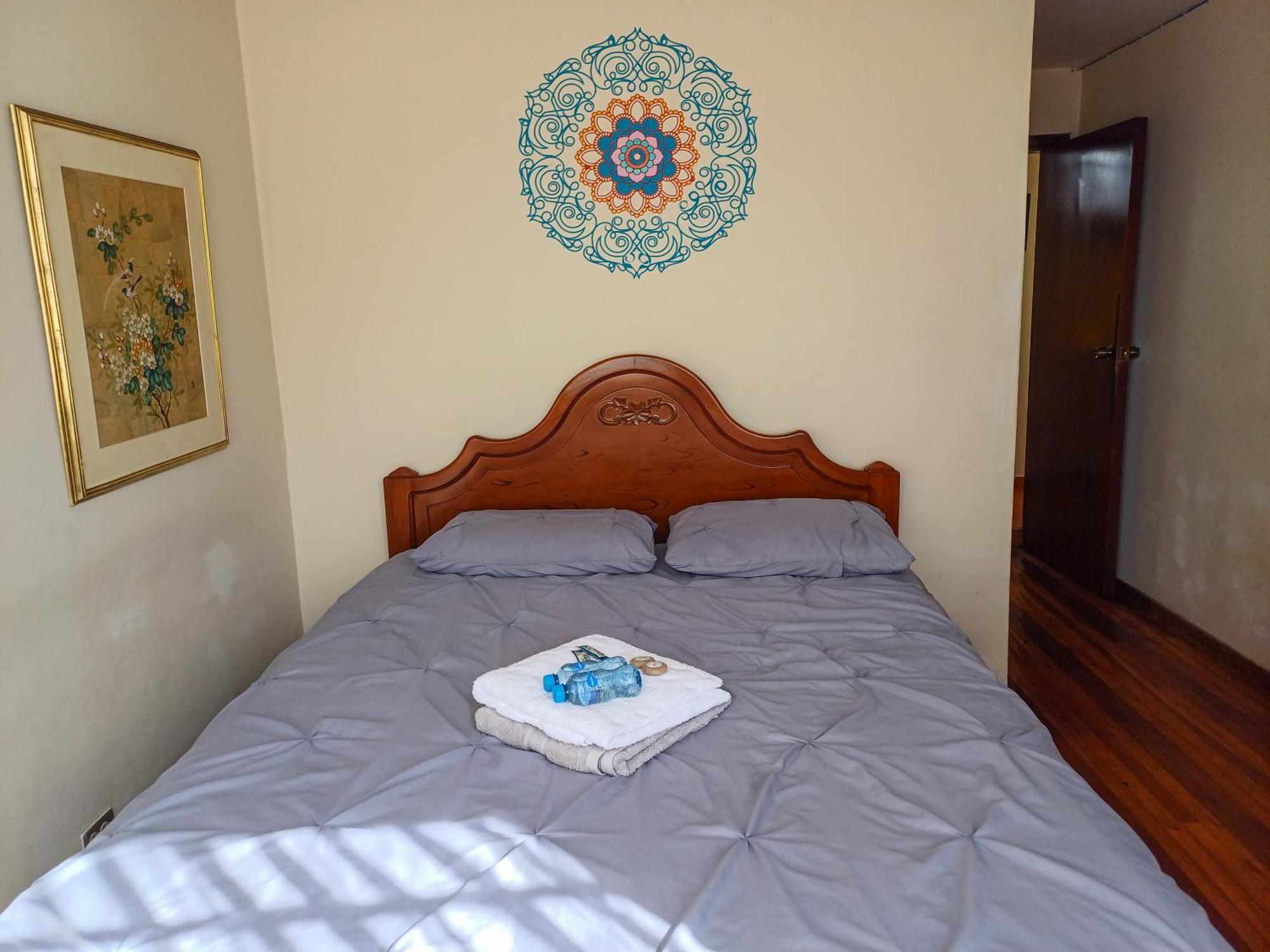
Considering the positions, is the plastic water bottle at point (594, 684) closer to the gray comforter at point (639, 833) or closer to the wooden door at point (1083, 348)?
the gray comforter at point (639, 833)

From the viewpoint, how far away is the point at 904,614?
2180 mm

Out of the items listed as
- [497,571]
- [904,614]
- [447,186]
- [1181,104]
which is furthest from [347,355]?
[1181,104]

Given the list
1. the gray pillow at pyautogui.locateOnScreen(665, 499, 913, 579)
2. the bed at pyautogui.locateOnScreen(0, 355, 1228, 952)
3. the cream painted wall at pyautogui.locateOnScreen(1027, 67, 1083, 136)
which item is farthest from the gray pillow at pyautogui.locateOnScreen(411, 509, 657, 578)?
the cream painted wall at pyautogui.locateOnScreen(1027, 67, 1083, 136)

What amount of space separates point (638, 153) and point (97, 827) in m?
2.10

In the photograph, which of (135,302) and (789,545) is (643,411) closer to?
(789,545)

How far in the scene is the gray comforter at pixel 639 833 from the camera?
1.16m

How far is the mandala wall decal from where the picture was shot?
8.81 feet

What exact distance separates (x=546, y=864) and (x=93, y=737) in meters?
1.14

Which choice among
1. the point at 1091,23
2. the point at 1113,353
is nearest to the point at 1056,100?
the point at 1091,23

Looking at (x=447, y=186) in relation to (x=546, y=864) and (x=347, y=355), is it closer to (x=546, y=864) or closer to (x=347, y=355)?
(x=347, y=355)

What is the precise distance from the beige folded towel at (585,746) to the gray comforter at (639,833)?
2cm

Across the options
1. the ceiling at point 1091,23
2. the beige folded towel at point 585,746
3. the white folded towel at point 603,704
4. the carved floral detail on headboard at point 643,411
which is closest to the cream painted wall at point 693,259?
the carved floral detail on headboard at point 643,411

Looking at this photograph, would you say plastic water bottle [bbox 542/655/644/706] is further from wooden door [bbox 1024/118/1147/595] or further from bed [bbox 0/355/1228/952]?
wooden door [bbox 1024/118/1147/595]

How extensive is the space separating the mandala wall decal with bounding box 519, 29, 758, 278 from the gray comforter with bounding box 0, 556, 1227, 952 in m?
1.29
